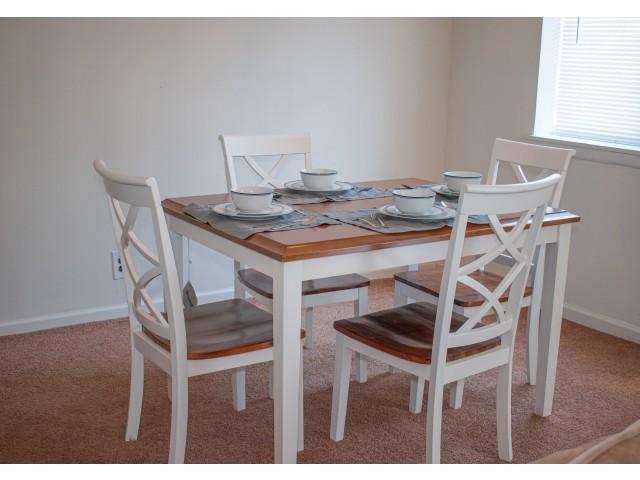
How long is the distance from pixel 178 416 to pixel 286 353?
36 cm

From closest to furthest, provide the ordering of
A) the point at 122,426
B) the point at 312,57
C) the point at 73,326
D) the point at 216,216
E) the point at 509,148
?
the point at 216,216 < the point at 122,426 < the point at 509,148 < the point at 73,326 < the point at 312,57

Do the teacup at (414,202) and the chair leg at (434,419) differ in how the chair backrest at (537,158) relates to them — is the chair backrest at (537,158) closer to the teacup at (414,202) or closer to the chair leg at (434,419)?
the teacup at (414,202)

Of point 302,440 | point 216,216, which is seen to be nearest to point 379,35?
point 216,216

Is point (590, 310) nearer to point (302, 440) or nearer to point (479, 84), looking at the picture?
point (479, 84)

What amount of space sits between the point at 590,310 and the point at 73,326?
2325 millimetres

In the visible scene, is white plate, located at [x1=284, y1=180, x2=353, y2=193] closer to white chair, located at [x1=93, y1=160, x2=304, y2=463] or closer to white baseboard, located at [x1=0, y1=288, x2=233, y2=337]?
white chair, located at [x1=93, y1=160, x2=304, y2=463]

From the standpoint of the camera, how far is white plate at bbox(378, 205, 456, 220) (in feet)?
7.40

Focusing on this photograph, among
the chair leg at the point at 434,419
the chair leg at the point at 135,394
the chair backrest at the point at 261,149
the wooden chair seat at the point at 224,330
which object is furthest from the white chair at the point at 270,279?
the chair leg at the point at 434,419

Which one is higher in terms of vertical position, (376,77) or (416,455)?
(376,77)

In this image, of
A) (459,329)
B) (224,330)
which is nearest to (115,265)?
(224,330)

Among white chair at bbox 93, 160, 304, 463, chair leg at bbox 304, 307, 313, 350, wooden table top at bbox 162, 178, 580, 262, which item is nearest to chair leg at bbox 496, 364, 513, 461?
wooden table top at bbox 162, 178, 580, 262

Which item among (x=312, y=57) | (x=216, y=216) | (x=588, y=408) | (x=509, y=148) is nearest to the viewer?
(x=216, y=216)

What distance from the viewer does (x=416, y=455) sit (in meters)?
2.36
